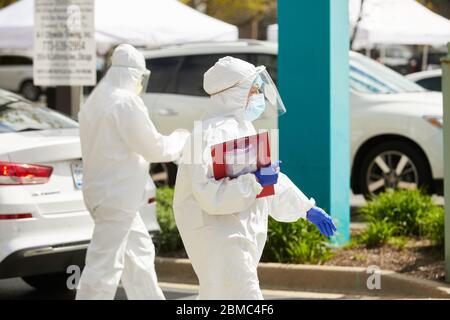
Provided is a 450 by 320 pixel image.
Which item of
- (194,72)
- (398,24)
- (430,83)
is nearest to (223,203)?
(194,72)

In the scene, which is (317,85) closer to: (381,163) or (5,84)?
(381,163)

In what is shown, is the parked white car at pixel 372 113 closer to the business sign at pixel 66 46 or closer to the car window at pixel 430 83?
the business sign at pixel 66 46

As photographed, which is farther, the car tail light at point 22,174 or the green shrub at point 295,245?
the green shrub at point 295,245

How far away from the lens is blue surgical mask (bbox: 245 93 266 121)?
5.57 metres

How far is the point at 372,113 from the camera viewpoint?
1220 centimetres

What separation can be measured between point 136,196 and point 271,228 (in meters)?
2.42

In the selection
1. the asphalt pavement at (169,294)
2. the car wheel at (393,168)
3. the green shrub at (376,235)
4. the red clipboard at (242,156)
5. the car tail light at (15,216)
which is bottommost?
the asphalt pavement at (169,294)

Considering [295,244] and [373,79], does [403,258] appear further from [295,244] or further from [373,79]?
[373,79]

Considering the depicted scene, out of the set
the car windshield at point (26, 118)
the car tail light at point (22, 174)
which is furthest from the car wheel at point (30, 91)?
the car tail light at point (22, 174)

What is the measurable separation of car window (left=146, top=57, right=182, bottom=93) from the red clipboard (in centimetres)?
794

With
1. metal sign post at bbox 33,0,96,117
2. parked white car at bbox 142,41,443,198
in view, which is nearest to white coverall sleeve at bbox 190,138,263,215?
metal sign post at bbox 33,0,96,117

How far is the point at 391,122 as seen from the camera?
39.4 feet

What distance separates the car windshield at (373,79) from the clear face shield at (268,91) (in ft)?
21.8

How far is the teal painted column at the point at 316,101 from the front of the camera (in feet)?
30.4
